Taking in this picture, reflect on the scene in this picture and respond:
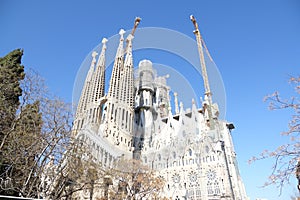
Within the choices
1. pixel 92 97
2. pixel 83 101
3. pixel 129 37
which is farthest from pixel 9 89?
pixel 129 37

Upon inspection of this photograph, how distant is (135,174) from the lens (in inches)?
762

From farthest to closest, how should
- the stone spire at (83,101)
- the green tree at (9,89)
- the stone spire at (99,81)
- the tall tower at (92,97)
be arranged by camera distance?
1. the stone spire at (99,81)
2. the tall tower at (92,97)
3. the stone spire at (83,101)
4. the green tree at (9,89)

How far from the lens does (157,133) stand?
1537 inches

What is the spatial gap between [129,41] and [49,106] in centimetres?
4098

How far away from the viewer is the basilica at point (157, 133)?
89.4 feet

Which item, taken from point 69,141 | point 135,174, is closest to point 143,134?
point 135,174

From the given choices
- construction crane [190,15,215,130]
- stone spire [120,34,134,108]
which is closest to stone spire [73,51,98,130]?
stone spire [120,34,134,108]

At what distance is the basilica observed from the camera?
27.2 meters

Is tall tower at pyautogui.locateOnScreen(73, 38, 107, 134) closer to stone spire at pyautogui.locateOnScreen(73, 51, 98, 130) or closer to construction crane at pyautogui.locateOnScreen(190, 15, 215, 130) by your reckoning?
stone spire at pyautogui.locateOnScreen(73, 51, 98, 130)

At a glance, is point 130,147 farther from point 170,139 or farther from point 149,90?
point 149,90

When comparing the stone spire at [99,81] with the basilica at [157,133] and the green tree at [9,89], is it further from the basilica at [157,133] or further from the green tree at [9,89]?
the green tree at [9,89]

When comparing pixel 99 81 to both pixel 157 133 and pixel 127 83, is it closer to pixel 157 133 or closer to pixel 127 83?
pixel 127 83

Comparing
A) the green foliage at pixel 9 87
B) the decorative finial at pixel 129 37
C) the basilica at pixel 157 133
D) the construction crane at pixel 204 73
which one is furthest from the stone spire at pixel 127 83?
the green foliage at pixel 9 87

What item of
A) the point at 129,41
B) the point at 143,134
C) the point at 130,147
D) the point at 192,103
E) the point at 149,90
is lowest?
the point at 130,147
